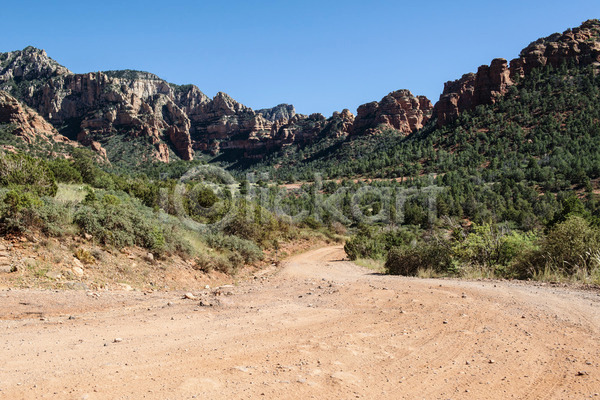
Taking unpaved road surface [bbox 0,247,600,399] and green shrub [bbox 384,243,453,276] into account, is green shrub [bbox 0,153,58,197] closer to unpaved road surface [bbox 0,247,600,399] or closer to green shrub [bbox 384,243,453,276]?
unpaved road surface [bbox 0,247,600,399]

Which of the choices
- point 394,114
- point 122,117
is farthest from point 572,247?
point 122,117

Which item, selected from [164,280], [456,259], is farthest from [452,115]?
[164,280]

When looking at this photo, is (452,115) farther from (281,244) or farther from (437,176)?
(281,244)

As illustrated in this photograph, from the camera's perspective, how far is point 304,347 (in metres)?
4.27

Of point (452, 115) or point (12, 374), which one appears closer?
point (12, 374)

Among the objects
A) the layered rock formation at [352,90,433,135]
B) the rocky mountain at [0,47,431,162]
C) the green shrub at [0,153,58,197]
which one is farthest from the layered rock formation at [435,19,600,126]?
the green shrub at [0,153,58,197]

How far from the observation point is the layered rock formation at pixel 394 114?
132375 mm

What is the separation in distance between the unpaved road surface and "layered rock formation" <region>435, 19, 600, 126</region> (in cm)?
A: 9561

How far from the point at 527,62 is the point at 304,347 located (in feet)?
361

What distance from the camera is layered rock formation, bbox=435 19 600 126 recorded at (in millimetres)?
82250

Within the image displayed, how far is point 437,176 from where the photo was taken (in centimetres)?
6681

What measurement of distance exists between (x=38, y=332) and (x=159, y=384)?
2.75 meters

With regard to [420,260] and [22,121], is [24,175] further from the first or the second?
[22,121]

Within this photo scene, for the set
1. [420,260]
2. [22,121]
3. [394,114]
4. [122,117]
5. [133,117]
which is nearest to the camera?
[420,260]
